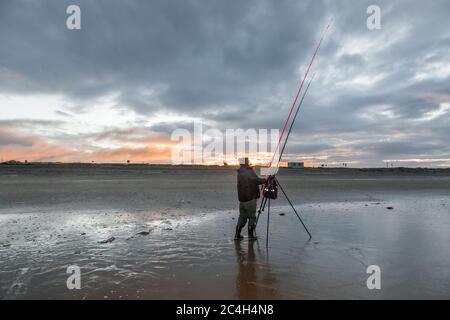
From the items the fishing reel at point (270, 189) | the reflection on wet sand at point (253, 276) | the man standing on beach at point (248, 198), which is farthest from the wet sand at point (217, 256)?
the fishing reel at point (270, 189)

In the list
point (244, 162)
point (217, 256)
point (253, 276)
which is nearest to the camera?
point (253, 276)

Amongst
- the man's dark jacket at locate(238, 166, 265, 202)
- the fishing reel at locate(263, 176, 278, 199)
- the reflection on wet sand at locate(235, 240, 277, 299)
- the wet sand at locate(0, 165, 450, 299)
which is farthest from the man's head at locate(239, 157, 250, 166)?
the reflection on wet sand at locate(235, 240, 277, 299)

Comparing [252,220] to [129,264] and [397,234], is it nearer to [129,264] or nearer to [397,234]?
[129,264]

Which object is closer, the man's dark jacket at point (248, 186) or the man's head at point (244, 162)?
the man's dark jacket at point (248, 186)

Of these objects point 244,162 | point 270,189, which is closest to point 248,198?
point 270,189

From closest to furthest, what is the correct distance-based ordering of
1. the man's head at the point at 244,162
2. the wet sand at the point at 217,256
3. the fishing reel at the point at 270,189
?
the wet sand at the point at 217,256, the fishing reel at the point at 270,189, the man's head at the point at 244,162

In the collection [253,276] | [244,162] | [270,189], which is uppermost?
[244,162]

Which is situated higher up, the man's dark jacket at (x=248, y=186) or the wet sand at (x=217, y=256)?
the man's dark jacket at (x=248, y=186)

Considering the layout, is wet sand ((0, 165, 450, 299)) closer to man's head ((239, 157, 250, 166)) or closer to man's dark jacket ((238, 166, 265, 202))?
man's dark jacket ((238, 166, 265, 202))

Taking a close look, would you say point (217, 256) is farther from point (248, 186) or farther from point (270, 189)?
point (270, 189)

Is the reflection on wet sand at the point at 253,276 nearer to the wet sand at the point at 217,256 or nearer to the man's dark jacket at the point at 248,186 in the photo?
the wet sand at the point at 217,256

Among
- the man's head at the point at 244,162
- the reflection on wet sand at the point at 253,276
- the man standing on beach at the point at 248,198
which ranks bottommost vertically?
the reflection on wet sand at the point at 253,276
